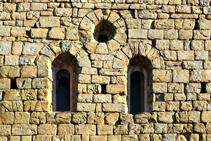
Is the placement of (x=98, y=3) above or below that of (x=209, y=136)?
above

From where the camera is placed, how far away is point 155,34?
10430mm

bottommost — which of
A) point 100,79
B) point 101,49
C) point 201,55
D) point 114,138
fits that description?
point 114,138

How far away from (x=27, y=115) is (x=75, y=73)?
4.71ft

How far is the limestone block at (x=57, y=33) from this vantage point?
33.8ft

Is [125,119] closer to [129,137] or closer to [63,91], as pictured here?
[129,137]

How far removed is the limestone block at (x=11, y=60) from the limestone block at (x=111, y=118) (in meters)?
2.31

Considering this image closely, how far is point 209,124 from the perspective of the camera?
9961 mm

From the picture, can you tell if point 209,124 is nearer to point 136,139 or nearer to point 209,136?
point 209,136

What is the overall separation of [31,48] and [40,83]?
2.79 feet

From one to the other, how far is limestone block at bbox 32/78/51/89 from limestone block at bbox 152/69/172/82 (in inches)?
92.4

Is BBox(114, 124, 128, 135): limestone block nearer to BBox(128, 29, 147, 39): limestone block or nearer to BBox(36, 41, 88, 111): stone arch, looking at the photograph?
BBox(36, 41, 88, 111): stone arch

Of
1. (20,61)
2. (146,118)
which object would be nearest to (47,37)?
(20,61)

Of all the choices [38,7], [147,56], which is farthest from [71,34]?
[147,56]

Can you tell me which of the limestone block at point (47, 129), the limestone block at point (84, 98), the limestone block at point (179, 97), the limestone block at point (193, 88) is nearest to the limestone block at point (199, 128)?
the limestone block at point (179, 97)
